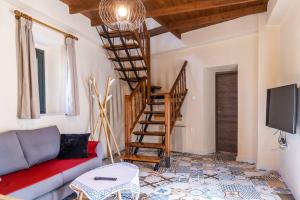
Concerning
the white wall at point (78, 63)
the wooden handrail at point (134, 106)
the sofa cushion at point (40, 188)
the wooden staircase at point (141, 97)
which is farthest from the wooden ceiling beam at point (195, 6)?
the sofa cushion at point (40, 188)

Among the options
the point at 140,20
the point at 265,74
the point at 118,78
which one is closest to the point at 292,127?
the point at 265,74

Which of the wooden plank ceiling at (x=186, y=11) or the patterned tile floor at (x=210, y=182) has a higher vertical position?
the wooden plank ceiling at (x=186, y=11)

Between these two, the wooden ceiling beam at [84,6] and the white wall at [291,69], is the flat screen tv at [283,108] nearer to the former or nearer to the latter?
the white wall at [291,69]

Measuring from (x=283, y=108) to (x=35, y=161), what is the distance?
11.1 feet

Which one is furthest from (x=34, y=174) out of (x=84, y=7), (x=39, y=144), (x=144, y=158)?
(x=84, y=7)

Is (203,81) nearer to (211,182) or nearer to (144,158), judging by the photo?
(144,158)

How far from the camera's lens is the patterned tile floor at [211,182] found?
3100 millimetres

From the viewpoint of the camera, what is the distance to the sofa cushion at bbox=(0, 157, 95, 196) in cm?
224

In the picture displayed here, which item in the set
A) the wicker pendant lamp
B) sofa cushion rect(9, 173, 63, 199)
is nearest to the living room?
sofa cushion rect(9, 173, 63, 199)

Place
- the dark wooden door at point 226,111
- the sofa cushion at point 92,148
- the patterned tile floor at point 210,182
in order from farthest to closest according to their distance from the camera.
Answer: the dark wooden door at point 226,111, the sofa cushion at point 92,148, the patterned tile floor at point 210,182

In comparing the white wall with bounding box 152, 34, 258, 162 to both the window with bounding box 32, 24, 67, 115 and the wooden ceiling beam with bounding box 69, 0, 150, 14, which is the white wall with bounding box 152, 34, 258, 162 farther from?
the window with bounding box 32, 24, 67, 115

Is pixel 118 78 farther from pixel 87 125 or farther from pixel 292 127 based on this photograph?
pixel 292 127

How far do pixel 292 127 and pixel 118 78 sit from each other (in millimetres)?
4113

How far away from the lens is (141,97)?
531 cm
